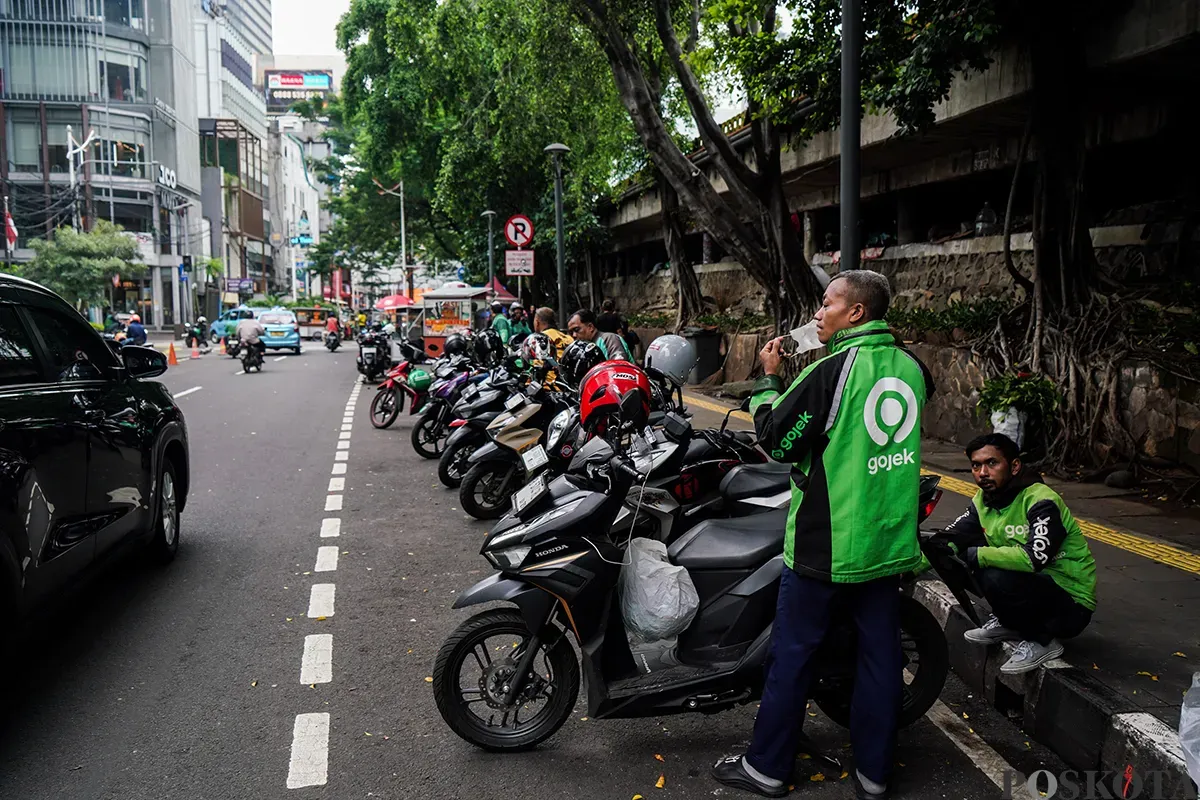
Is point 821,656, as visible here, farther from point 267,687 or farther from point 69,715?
point 69,715

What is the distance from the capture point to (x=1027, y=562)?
4055 mm

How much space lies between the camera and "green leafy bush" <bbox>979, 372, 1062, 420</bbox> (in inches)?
333

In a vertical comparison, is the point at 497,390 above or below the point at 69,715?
above

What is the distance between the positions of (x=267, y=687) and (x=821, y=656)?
94.9 inches

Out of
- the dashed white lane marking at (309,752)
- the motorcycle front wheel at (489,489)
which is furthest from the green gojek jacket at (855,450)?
the motorcycle front wheel at (489,489)

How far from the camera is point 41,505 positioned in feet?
13.5

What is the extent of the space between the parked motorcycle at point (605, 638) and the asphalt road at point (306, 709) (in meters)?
0.20

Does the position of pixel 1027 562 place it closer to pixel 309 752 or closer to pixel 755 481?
pixel 755 481

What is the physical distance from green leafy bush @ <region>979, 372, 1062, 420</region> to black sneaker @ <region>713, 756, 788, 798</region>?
595 cm

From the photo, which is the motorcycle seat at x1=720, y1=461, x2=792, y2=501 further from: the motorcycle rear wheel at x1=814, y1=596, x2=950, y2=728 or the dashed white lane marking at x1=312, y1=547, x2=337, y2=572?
the dashed white lane marking at x1=312, y1=547, x2=337, y2=572

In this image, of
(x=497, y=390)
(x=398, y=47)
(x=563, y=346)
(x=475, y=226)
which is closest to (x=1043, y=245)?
(x=563, y=346)

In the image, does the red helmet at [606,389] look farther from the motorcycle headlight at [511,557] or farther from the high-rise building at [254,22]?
the high-rise building at [254,22]

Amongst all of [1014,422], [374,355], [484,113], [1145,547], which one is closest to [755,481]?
[1145,547]

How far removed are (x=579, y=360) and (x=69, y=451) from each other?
13.1 ft
